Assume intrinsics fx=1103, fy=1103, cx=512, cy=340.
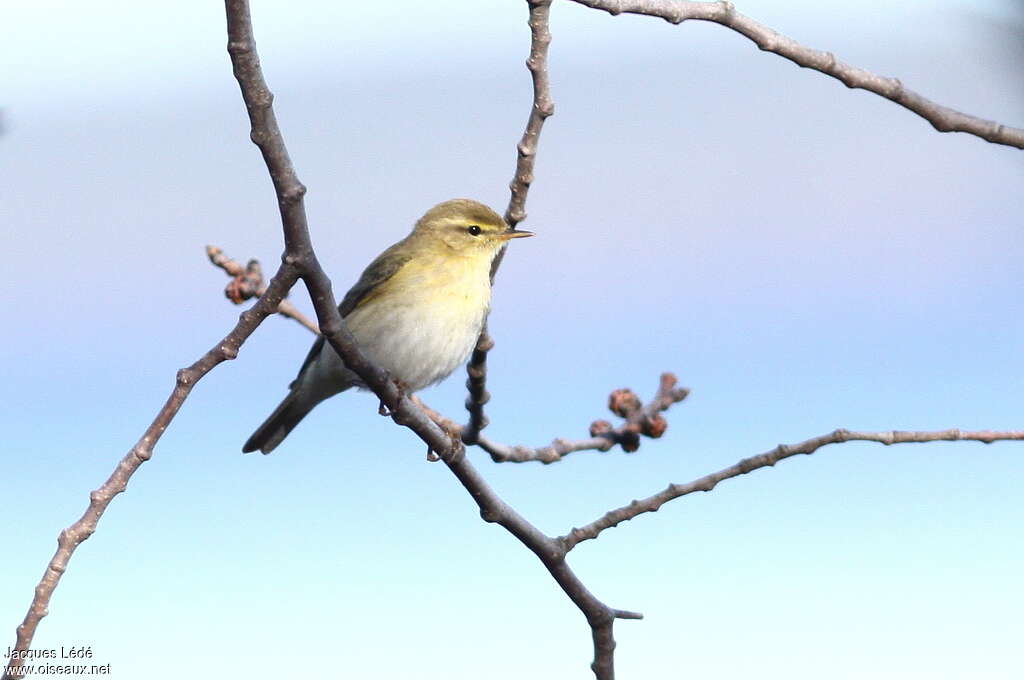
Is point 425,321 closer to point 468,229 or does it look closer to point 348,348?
point 468,229

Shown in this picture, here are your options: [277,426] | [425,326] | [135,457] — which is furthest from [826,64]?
[277,426]

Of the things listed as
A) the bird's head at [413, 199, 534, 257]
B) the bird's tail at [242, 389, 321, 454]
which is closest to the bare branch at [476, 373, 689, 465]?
the bird's head at [413, 199, 534, 257]

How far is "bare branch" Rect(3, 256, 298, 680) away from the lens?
9.91 feet

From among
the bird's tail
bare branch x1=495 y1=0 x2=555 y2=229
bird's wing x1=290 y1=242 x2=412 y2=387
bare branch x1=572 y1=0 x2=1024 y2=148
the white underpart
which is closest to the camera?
bare branch x1=572 y1=0 x2=1024 y2=148

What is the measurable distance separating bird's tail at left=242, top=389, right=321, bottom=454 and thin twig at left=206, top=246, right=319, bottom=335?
64.6 inches

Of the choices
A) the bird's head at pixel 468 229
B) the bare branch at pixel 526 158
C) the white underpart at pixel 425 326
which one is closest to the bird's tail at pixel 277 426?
the white underpart at pixel 425 326

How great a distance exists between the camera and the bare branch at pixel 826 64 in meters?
3.90

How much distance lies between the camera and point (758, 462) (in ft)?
13.8

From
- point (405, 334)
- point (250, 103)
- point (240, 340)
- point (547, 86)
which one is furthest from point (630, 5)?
point (405, 334)

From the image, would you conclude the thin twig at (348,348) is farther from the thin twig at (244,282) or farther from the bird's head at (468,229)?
the bird's head at (468,229)

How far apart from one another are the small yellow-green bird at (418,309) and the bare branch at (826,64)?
277 centimetres

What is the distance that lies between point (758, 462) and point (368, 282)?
3.60 meters

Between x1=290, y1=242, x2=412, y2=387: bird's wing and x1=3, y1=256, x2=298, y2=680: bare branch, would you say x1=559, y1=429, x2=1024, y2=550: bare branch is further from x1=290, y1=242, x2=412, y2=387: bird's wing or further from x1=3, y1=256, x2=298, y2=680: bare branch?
x1=290, y1=242, x2=412, y2=387: bird's wing

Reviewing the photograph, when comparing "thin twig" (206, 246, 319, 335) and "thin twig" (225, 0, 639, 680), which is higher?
"thin twig" (206, 246, 319, 335)
